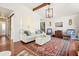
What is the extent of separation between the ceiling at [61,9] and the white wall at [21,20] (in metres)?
0.09

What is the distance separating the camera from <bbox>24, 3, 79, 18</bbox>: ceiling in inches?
62.5

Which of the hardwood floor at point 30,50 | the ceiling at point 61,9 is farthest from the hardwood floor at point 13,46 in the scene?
the ceiling at point 61,9

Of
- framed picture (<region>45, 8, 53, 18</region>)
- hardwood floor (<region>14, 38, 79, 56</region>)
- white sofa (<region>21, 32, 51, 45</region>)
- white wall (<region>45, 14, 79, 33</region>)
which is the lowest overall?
hardwood floor (<region>14, 38, 79, 56</region>)

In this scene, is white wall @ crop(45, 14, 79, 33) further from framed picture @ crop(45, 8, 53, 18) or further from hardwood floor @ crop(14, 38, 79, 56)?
hardwood floor @ crop(14, 38, 79, 56)

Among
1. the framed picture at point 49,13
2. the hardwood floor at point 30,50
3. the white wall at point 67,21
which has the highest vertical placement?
the framed picture at point 49,13

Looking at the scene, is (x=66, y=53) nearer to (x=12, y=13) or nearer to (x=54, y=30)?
(x=54, y=30)

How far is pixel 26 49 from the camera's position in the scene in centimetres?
162

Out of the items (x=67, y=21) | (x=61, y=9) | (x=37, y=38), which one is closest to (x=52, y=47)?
(x=37, y=38)

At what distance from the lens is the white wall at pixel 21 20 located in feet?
5.28

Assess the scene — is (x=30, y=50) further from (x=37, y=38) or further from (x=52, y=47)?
(x=52, y=47)

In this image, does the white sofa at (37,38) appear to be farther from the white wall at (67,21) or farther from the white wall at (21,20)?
the white wall at (67,21)

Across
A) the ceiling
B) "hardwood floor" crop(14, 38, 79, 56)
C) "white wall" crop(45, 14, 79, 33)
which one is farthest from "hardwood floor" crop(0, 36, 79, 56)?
the ceiling

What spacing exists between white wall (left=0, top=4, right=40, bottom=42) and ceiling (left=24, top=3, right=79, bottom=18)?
9 centimetres

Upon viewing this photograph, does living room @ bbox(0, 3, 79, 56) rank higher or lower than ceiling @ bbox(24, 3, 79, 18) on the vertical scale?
lower
